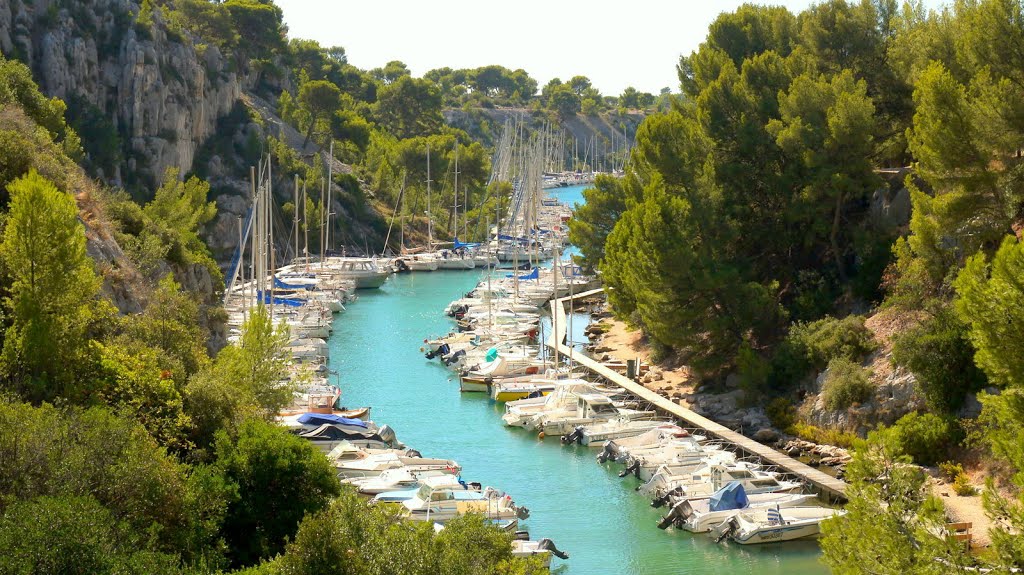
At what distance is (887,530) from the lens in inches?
763

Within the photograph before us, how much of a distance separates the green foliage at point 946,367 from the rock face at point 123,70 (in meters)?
56.2

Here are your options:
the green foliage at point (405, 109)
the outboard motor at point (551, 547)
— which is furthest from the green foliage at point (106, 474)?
the green foliage at point (405, 109)

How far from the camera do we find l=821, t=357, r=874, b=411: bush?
37531mm

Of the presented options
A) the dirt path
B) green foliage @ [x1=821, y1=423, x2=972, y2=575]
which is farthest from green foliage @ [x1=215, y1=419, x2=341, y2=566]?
the dirt path

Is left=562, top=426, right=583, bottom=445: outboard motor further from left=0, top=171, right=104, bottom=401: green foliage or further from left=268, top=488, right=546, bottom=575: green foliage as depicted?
left=268, top=488, right=546, bottom=575: green foliage

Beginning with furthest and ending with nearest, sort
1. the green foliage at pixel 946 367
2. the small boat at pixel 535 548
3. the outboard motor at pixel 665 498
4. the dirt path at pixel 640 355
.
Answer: the dirt path at pixel 640 355 → the green foliage at pixel 946 367 → the outboard motor at pixel 665 498 → the small boat at pixel 535 548

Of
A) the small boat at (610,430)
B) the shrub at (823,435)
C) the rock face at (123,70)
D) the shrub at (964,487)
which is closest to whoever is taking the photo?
the shrub at (964,487)

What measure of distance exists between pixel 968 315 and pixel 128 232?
3198 cm

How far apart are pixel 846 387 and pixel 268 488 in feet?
65.9

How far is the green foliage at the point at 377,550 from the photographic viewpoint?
60.7ft

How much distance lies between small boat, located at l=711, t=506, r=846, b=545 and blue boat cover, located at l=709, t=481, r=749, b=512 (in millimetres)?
553

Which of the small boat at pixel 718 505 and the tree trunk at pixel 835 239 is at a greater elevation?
the tree trunk at pixel 835 239

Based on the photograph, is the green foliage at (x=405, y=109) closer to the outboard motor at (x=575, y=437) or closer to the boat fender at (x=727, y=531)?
the outboard motor at (x=575, y=437)

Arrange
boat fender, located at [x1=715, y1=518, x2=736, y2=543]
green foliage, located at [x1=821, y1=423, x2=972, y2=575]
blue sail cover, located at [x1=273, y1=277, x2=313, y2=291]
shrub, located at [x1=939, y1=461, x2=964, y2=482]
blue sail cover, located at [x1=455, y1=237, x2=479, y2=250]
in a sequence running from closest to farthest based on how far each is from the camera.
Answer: green foliage, located at [x1=821, y1=423, x2=972, y2=575]
boat fender, located at [x1=715, y1=518, x2=736, y2=543]
shrub, located at [x1=939, y1=461, x2=964, y2=482]
blue sail cover, located at [x1=273, y1=277, x2=313, y2=291]
blue sail cover, located at [x1=455, y1=237, x2=479, y2=250]
